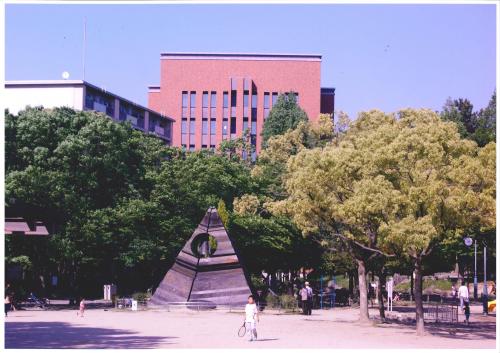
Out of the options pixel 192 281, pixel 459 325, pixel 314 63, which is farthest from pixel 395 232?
pixel 314 63

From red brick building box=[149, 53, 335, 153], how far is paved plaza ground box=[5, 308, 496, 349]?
5362 cm

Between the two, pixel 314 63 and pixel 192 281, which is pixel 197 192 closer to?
pixel 192 281

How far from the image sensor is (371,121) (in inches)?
1654

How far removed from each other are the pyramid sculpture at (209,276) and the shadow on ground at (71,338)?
9.33m

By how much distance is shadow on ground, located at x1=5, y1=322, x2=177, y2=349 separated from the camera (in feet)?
65.1

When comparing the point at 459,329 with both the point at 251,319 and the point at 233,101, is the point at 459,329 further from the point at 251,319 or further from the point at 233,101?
the point at 233,101

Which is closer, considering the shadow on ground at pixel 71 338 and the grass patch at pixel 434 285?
the shadow on ground at pixel 71 338

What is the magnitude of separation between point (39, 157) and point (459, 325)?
21299mm

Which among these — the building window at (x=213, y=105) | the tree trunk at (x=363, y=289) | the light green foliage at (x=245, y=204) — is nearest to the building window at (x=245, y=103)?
the building window at (x=213, y=105)

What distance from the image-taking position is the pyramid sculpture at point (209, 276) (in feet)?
115

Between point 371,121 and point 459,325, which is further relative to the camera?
point 371,121

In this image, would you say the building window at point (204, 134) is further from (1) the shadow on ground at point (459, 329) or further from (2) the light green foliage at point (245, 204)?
(1) the shadow on ground at point (459, 329)

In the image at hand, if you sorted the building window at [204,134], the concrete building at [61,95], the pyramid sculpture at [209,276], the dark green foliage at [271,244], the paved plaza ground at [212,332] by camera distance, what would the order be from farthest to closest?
1. the building window at [204,134]
2. the concrete building at [61,95]
3. the dark green foliage at [271,244]
4. the pyramid sculpture at [209,276]
5. the paved plaza ground at [212,332]

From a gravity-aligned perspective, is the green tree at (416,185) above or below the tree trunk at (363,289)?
above
